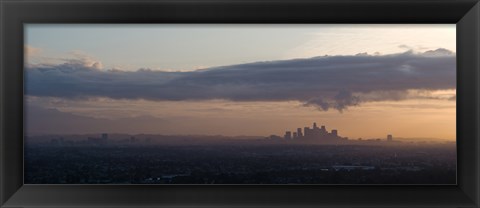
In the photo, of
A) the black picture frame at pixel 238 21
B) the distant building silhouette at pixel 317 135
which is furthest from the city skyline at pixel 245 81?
the black picture frame at pixel 238 21

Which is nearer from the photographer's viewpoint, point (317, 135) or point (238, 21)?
point (238, 21)

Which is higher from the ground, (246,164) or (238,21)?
(238,21)

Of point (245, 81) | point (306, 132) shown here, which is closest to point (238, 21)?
point (245, 81)

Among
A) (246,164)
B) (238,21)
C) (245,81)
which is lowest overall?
(246,164)

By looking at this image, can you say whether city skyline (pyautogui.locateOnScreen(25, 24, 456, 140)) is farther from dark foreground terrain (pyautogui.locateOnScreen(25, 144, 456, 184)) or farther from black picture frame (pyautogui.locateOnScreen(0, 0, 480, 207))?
black picture frame (pyautogui.locateOnScreen(0, 0, 480, 207))

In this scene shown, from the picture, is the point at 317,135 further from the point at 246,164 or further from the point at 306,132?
the point at 246,164

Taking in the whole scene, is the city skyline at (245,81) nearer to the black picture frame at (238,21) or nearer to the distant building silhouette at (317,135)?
the distant building silhouette at (317,135)
